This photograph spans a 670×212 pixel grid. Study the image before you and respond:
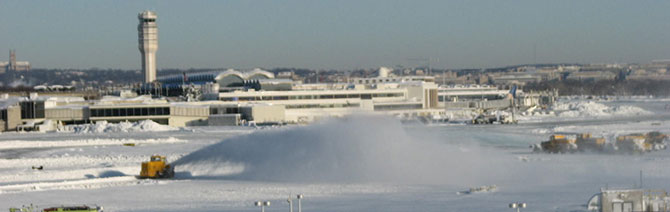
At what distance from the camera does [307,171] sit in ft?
135

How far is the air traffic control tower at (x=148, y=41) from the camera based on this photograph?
188 m

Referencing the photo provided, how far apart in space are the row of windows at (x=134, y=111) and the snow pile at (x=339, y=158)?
60.5 m

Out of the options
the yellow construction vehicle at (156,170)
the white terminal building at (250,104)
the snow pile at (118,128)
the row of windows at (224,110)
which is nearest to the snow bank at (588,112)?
the white terminal building at (250,104)

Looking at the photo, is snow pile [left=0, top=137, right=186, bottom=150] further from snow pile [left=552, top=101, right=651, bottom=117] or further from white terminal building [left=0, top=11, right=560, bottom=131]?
snow pile [left=552, top=101, right=651, bottom=117]

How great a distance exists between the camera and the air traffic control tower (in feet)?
617

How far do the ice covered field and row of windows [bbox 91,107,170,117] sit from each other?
49028 mm

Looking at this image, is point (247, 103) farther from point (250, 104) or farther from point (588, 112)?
point (588, 112)

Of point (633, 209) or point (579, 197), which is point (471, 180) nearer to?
point (579, 197)

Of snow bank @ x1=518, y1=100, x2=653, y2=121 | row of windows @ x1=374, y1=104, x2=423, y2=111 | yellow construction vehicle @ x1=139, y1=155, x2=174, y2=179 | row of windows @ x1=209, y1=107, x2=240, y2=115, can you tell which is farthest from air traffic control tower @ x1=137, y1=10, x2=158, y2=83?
yellow construction vehicle @ x1=139, y1=155, x2=174, y2=179

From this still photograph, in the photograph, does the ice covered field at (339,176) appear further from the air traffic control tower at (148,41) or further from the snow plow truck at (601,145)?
the air traffic control tower at (148,41)

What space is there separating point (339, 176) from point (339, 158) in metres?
1.53

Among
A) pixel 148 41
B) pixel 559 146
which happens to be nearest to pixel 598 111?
pixel 559 146

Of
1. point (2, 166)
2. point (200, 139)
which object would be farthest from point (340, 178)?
point (200, 139)

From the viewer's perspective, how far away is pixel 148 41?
188 meters
